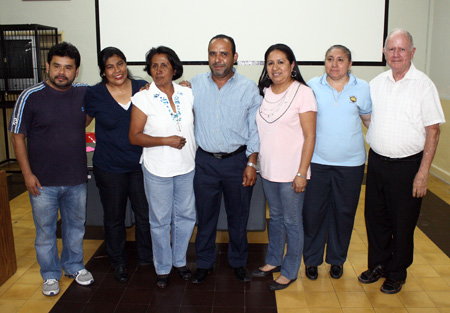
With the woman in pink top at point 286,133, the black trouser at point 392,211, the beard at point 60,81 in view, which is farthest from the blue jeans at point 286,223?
the beard at point 60,81

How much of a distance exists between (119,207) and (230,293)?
0.93 meters

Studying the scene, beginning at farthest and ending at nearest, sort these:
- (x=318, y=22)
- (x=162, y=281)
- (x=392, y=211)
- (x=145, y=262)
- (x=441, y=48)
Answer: (x=318, y=22), (x=441, y=48), (x=145, y=262), (x=162, y=281), (x=392, y=211)

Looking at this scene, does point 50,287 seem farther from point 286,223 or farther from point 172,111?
point 286,223

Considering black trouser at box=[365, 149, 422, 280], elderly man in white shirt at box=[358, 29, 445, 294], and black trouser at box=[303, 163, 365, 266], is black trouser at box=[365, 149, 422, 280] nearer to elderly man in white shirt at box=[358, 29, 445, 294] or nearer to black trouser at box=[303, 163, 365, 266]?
elderly man in white shirt at box=[358, 29, 445, 294]

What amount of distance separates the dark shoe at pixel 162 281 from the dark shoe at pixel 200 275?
18cm

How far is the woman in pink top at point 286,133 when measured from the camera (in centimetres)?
252

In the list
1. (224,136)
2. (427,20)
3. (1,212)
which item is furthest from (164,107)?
(427,20)

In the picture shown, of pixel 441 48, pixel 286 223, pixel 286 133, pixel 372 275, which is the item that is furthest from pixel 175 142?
pixel 441 48

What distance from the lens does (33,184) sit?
2.54 meters

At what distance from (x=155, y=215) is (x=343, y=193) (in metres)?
1.22

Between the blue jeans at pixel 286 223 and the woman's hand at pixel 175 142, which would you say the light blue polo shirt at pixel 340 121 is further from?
the woman's hand at pixel 175 142

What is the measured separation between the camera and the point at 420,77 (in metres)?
2.54

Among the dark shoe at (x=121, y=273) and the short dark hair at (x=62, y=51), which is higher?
the short dark hair at (x=62, y=51)

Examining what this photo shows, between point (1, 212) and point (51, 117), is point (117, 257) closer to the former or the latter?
point (1, 212)
